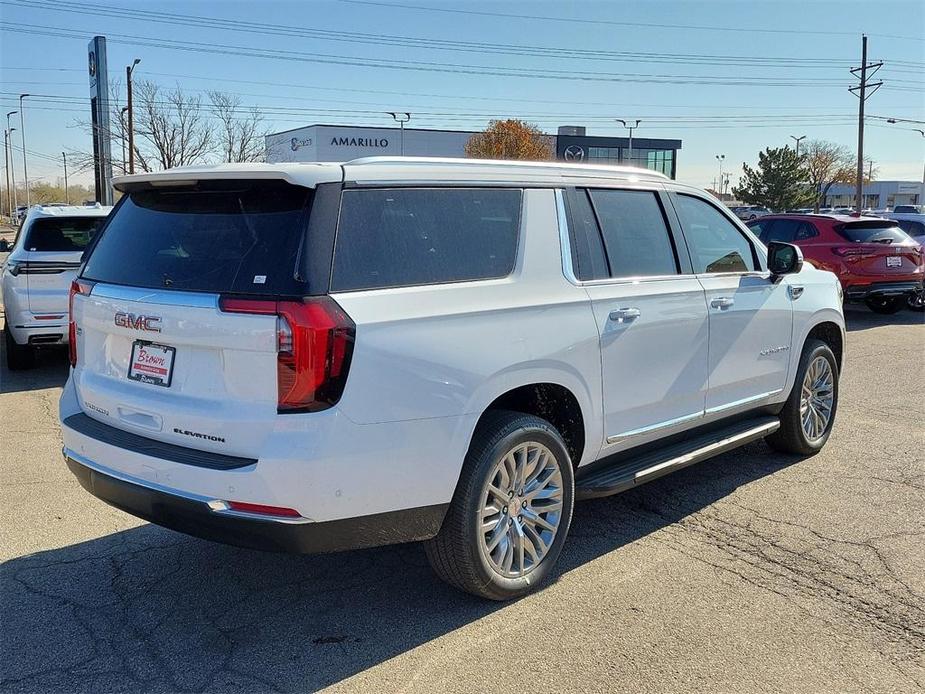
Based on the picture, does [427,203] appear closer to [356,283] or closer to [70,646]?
[356,283]

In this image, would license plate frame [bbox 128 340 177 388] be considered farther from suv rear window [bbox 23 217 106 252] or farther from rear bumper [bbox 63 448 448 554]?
suv rear window [bbox 23 217 106 252]

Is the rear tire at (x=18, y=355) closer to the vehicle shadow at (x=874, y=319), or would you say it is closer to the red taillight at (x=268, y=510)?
the red taillight at (x=268, y=510)

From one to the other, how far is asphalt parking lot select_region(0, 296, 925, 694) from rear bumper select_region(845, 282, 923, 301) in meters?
8.93

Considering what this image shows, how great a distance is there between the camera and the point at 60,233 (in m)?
8.94

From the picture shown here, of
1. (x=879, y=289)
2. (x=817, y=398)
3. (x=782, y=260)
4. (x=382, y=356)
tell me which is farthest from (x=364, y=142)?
(x=382, y=356)

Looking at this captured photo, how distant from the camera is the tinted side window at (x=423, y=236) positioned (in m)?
3.21

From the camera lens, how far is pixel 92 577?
397cm

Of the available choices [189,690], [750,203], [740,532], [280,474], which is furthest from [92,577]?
[750,203]

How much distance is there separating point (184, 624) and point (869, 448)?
508cm

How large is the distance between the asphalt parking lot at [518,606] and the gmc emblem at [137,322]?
1.27 m

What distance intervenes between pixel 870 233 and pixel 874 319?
1595mm

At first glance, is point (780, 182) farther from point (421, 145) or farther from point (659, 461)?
point (659, 461)

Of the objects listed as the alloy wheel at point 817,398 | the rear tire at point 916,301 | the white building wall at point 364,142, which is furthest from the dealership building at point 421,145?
the alloy wheel at point 817,398

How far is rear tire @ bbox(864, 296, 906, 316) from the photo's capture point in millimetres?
14480
